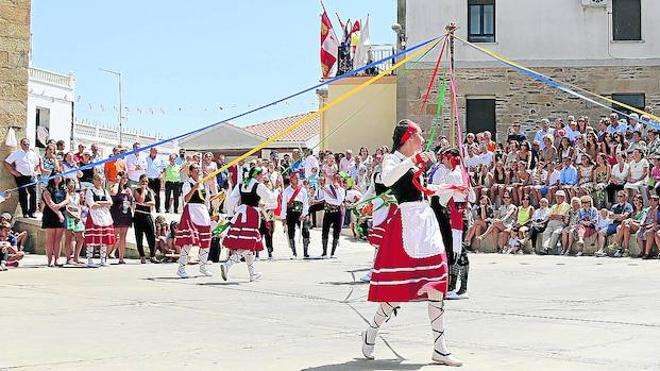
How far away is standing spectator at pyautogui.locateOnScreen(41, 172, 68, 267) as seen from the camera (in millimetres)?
16641

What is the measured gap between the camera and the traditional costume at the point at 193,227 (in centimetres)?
1435

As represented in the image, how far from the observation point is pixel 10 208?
18828 millimetres

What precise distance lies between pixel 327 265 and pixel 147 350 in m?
10.1

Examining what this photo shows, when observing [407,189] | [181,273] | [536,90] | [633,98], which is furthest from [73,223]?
[633,98]

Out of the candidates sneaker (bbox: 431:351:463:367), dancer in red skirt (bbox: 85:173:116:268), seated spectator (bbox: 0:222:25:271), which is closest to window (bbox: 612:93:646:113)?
dancer in red skirt (bbox: 85:173:116:268)

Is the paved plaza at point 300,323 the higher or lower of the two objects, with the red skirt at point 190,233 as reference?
lower

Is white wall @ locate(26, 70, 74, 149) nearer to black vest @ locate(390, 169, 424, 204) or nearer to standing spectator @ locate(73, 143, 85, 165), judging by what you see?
standing spectator @ locate(73, 143, 85, 165)

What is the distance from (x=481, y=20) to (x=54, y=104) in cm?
2941

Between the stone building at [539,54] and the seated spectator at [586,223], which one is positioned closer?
the seated spectator at [586,223]

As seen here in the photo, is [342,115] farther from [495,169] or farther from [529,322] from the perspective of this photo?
[529,322]

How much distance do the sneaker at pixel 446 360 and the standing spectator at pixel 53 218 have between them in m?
11.5

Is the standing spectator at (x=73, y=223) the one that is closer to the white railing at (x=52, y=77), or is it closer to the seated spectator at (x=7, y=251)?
the seated spectator at (x=7, y=251)

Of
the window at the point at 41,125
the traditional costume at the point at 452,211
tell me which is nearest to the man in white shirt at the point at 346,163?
the traditional costume at the point at 452,211

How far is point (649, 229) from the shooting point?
1828 centimetres
